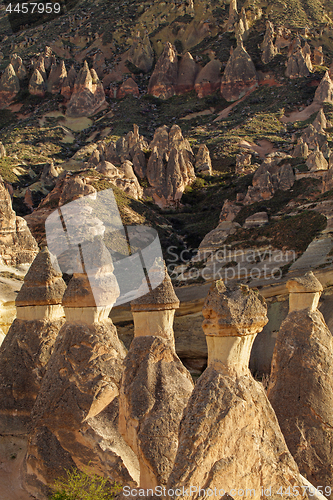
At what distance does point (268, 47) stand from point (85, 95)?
29.4 m

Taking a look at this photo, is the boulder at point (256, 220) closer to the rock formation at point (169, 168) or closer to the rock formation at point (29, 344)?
the rock formation at point (169, 168)

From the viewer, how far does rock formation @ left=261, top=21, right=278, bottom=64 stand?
80.7 m

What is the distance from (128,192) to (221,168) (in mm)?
15774

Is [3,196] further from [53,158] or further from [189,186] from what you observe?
[53,158]

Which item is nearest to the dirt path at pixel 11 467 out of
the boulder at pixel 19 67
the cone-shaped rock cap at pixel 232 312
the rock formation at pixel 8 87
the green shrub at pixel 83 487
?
the green shrub at pixel 83 487

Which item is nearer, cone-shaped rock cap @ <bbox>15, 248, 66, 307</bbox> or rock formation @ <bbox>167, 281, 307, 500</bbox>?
rock formation @ <bbox>167, 281, 307, 500</bbox>

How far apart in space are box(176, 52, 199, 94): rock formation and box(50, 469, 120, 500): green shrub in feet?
279

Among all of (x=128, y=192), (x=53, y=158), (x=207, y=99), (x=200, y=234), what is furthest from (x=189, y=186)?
(x=207, y=99)

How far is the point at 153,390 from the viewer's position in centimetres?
593

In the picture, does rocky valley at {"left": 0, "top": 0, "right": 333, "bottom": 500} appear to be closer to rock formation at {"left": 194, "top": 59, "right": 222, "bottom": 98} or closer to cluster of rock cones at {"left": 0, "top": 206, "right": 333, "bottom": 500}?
cluster of rock cones at {"left": 0, "top": 206, "right": 333, "bottom": 500}

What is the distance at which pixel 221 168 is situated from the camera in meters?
57.8

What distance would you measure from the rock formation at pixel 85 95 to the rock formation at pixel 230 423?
80.2m

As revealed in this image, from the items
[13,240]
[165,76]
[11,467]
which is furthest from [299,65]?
[11,467]

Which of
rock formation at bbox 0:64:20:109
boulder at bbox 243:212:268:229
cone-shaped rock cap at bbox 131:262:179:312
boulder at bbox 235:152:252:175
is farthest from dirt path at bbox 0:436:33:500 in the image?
rock formation at bbox 0:64:20:109
